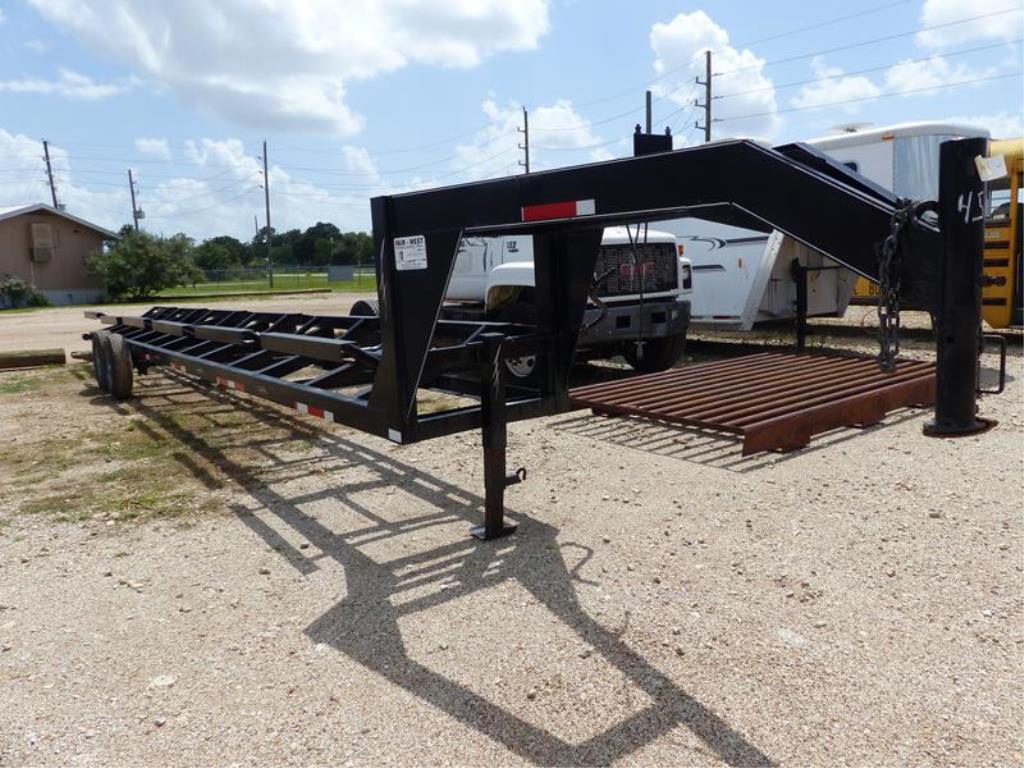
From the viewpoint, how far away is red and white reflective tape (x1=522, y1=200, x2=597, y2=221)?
10.4 ft

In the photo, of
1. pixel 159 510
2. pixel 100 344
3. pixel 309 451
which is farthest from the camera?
pixel 100 344

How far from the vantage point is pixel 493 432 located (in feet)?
13.6

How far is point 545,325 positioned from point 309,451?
2475 mm

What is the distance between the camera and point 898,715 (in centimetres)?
259

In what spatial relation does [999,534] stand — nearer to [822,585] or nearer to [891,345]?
[822,585]

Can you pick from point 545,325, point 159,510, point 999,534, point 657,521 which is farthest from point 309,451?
point 999,534

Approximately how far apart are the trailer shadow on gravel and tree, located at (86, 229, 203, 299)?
34889 mm

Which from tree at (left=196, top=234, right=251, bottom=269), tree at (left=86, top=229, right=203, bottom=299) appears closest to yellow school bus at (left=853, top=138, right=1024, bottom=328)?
tree at (left=86, top=229, right=203, bottom=299)

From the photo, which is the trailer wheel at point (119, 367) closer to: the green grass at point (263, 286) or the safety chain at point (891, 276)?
the safety chain at point (891, 276)

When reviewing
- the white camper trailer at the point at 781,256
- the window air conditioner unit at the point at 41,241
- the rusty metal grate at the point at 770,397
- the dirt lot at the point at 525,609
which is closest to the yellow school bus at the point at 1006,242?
A: the white camper trailer at the point at 781,256

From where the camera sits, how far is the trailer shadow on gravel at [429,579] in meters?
2.55

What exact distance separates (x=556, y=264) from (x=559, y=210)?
4.18 feet

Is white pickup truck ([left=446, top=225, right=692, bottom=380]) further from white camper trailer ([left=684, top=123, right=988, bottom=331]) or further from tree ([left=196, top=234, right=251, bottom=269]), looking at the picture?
tree ([left=196, top=234, right=251, bottom=269])

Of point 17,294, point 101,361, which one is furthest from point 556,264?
point 17,294
